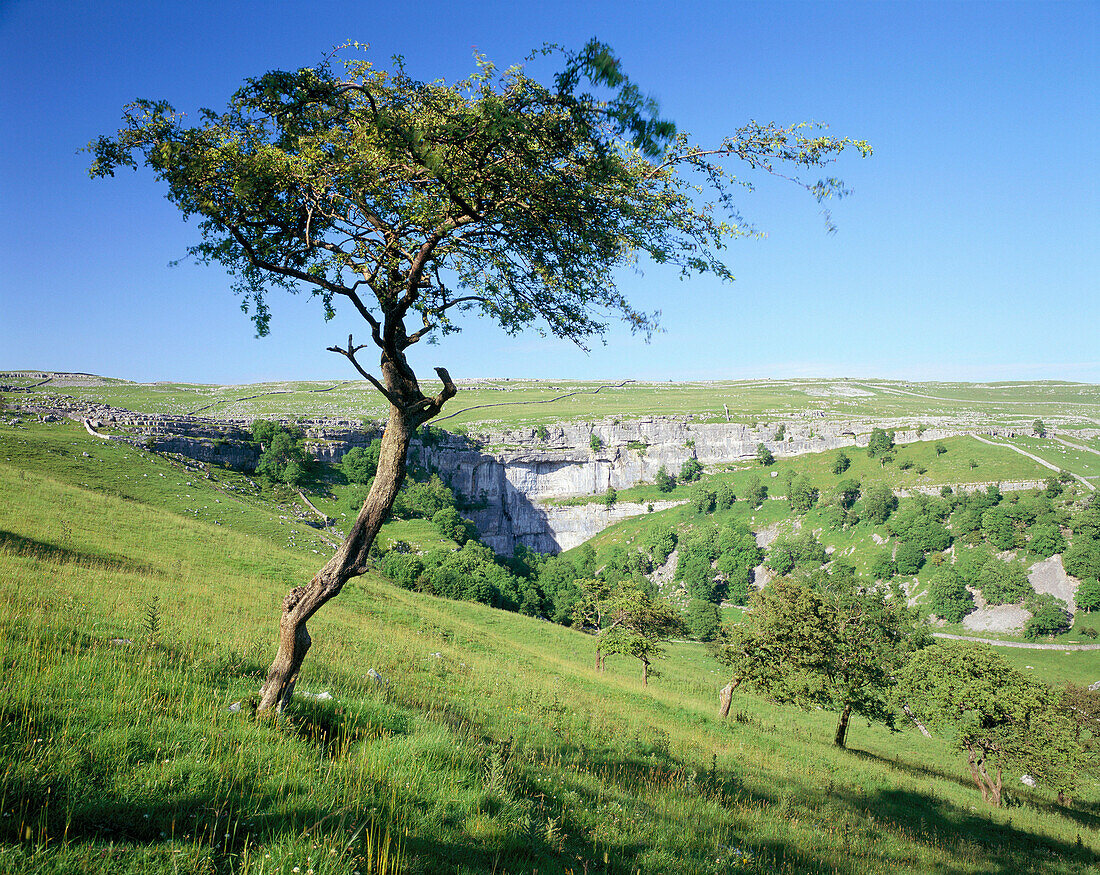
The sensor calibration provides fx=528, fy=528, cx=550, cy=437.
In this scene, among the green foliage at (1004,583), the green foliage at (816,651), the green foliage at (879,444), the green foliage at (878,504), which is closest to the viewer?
the green foliage at (816,651)

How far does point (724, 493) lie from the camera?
138000mm

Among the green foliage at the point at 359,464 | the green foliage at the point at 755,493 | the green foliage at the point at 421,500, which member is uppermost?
the green foliage at the point at 359,464

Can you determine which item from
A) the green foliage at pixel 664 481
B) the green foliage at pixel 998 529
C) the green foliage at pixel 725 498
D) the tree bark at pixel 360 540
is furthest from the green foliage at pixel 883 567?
the tree bark at pixel 360 540

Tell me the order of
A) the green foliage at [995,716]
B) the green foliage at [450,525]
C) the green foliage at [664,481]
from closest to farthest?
the green foliage at [995,716] < the green foliage at [450,525] < the green foliage at [664,481]

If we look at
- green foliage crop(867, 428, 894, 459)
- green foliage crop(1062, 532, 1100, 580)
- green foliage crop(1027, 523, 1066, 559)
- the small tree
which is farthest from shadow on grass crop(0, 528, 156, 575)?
green foliage crop(867, 428, 894, 459)

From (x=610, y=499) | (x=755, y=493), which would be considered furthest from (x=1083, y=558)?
(x=610, y=499)

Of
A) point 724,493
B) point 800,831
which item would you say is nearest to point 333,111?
point 800,831

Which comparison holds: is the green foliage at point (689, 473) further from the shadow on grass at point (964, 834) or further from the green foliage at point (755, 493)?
the shadow on grass at point (964, 834)

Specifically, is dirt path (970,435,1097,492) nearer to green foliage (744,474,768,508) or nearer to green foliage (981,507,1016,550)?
green foliage (981,507,1016,550)

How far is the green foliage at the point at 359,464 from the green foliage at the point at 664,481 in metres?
88.9

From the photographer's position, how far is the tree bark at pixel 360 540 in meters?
6.04

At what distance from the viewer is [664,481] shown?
15400 cm

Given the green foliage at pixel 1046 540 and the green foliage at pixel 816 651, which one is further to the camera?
the green foliage at pixel 1046 540

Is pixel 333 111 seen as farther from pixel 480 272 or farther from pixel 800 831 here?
pixel 800 831
